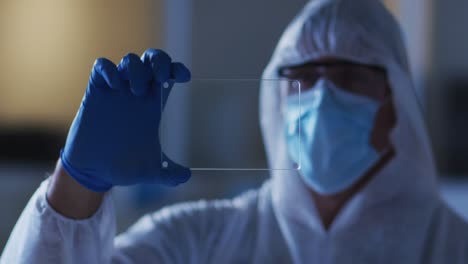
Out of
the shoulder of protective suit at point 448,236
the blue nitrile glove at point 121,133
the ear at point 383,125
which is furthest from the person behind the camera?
the ear at point 383,125

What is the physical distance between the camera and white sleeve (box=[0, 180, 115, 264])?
91cm

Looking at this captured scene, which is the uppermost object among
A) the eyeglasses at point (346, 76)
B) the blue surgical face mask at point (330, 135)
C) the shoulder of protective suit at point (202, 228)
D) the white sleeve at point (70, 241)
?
the eyeglasses at point (346, 76)

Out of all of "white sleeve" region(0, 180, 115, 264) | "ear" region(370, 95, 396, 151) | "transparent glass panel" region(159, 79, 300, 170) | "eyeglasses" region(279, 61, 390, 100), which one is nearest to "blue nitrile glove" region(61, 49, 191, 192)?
"white sleeve" region(0, 180, 115, 264)

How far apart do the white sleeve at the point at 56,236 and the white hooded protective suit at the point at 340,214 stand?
15 centimetres

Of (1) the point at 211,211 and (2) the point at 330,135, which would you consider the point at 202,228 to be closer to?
(1) the point at 211,211

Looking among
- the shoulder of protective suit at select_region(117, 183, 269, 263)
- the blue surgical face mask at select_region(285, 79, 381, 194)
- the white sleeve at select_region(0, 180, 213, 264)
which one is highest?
the blue surgical face mask at select_region(285, 79, 381, 194)

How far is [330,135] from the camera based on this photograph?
1162 mm

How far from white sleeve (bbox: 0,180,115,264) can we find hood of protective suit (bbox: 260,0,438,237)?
0.42m

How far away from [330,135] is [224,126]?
0.64 meters

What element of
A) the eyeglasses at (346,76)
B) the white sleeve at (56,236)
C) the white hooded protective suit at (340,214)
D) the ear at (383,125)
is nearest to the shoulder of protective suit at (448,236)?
the white hooded protective suit at (340,214)

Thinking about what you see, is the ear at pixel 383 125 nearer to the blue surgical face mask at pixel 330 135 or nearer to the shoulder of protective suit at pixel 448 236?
the blue surgical face mask at pixel 330 135

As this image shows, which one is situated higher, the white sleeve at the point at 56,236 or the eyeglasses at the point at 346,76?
the eyeglasses at the point at 346,76

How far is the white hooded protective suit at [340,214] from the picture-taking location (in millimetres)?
1160

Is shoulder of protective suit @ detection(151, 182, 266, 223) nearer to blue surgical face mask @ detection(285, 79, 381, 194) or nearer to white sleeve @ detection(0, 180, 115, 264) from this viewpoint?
blue surgical face mask @ detection(285, 79, 381, 194)
